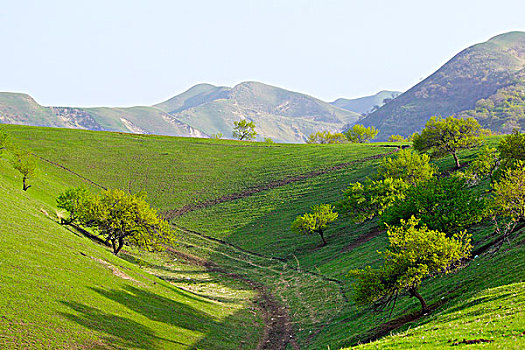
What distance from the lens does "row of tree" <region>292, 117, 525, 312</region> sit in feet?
116

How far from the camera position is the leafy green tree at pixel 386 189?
74188 millimetres

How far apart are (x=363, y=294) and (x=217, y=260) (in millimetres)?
46995

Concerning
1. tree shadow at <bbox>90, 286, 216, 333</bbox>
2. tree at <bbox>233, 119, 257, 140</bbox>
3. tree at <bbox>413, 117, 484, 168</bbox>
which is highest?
tree at <bbox>233, 119, 257, 140</bbox>

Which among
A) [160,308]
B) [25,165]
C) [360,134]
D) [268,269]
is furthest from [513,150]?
[360,134]

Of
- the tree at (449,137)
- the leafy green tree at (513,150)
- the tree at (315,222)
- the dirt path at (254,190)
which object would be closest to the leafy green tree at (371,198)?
the tree at (315,222)

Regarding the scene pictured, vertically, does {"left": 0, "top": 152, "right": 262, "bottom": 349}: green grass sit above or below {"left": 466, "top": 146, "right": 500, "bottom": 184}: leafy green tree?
below

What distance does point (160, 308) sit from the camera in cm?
4116

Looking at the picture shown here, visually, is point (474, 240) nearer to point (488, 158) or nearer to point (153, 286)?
point (488, 158)

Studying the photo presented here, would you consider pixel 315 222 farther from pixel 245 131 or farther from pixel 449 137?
pixel 245 131

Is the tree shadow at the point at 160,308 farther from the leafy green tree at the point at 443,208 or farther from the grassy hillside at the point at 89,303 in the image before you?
the leafy green tree at the point at 443,208

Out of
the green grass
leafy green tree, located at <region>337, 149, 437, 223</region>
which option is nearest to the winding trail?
the green grass

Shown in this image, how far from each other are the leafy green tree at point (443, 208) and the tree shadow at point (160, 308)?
95.4 feet

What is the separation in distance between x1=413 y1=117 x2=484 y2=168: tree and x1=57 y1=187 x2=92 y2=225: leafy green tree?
77.5 meters

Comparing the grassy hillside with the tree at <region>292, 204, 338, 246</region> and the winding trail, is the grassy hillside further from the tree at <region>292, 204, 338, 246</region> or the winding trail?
the tree at <region>292, 204, 338, 246</region>
